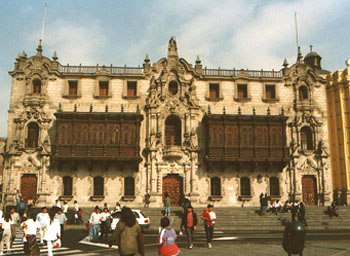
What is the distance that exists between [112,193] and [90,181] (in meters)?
2.42

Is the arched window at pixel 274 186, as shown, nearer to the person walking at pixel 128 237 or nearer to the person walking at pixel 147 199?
the person walking at pixel 147 199

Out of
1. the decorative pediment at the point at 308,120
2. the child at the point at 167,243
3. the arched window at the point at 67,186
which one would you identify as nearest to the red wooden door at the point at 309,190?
the decorative pediment at the point at 308,120

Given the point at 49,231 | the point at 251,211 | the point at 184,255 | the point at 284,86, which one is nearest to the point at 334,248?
the point at 184,255

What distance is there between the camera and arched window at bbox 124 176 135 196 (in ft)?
111

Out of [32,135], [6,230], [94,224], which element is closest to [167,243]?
[6,230]

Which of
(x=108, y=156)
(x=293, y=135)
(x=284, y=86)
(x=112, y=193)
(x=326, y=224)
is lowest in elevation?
(x=326, y=224)

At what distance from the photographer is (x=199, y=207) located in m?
Result: 32.9

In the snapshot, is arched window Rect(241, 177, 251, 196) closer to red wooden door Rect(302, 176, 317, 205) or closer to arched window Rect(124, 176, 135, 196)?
red wooden door Rect(302, 176, 317, 205)

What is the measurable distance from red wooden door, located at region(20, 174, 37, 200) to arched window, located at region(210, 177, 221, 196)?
17.1 m

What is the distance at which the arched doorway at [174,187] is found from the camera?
3406cm

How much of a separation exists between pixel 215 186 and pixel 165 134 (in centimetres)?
721

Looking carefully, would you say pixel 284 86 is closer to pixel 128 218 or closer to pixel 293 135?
pixel 293 135

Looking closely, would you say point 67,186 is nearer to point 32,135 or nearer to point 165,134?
point 32,135

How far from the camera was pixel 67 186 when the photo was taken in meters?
33.4
